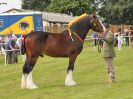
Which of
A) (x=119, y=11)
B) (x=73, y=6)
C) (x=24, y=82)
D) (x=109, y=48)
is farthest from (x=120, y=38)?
(x=73, y=6)

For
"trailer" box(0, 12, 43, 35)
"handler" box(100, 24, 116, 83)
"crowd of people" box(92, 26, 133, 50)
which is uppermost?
"handler" box(100, 24, 116, 83)

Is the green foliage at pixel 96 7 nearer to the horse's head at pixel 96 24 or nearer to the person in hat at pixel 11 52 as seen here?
the person in hat at pixel 11 52

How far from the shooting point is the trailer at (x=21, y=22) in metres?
37.2

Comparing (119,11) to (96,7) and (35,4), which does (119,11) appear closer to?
(96,7)

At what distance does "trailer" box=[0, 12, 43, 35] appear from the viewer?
37219mm

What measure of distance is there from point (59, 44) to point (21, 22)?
78.4 ft

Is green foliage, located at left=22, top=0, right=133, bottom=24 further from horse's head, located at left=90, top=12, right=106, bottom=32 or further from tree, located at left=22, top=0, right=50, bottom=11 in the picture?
horse's head, located at left=90, top=12, right=106, bottom=32

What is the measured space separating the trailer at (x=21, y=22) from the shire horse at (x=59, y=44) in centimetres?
2272

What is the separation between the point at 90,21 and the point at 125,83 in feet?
7.62

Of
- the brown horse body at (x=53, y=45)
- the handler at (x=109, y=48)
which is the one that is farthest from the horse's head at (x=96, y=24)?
the brown horse body at (x=53, y=45)

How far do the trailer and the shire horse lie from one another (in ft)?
74.5

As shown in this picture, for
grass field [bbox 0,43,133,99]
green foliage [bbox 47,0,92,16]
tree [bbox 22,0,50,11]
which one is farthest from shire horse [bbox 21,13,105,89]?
tree [bbox 22,0,50,11]

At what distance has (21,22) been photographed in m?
37.5

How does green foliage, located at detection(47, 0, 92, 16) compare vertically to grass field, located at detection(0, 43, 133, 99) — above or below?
below
